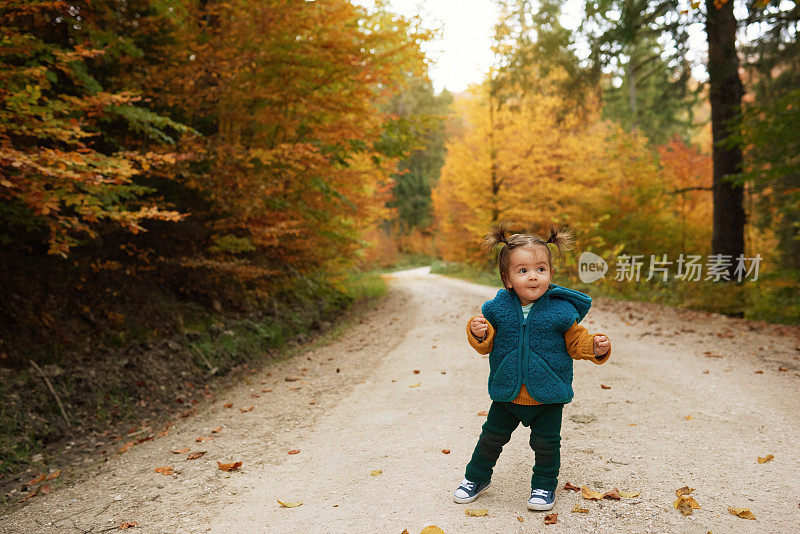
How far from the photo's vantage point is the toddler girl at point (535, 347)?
2.76 metres

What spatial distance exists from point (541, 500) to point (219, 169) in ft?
17.2

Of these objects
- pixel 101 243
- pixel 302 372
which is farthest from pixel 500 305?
pixel 101 243

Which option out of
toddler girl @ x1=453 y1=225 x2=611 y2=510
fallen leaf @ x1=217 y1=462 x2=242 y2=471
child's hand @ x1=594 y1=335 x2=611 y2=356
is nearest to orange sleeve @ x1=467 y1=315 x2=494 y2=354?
toddler girl @ x1=453 y1=225 x2=611 y2=510

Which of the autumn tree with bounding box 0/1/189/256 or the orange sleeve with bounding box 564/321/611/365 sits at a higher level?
the autumn tree with bounding box 0/1/189/256

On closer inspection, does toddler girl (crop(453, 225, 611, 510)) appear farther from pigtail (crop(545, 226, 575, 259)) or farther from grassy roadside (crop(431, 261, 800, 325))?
grassy roadside (crop(431, 261, 800, 325))

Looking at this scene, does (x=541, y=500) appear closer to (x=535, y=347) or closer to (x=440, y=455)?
(x=535, y=347)

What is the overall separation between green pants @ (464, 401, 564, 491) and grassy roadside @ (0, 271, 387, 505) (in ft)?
12.0

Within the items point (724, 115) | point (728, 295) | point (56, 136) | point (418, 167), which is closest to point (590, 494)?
point (56, 136)

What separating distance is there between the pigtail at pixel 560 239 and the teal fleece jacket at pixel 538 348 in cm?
25

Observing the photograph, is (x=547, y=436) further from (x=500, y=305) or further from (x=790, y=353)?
(x=790, y=353)

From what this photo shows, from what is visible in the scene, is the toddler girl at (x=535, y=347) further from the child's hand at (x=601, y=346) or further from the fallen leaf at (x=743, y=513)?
the fallen leaf at (x=743, y=513)

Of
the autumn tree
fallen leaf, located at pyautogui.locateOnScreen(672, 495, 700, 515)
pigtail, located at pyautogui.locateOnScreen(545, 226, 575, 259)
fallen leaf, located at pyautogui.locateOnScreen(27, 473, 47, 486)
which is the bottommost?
fallen leaf, located at pyautogui.locateOnScreen(27, 473, 47, 486)

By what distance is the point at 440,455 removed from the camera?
372 centimetres

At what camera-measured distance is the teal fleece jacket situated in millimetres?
2750
